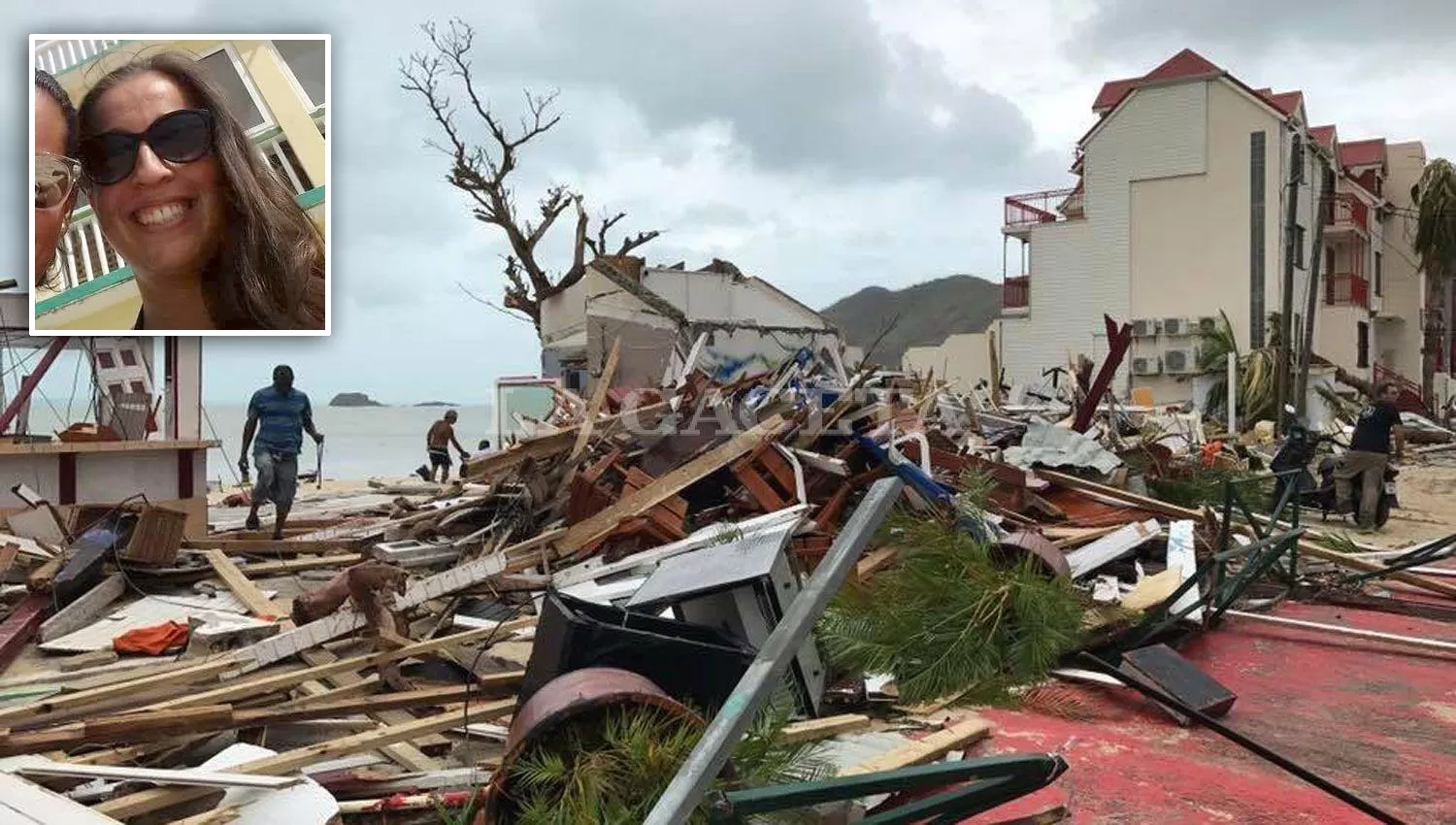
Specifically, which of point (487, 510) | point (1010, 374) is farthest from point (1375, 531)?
point (1010, 374)

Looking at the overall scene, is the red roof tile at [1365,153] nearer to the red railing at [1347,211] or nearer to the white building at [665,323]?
the red railing at [1347,211]

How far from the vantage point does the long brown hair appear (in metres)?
6.23

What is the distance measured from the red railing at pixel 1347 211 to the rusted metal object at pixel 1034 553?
3266cm

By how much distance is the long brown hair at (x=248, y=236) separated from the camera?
6230 millimetres

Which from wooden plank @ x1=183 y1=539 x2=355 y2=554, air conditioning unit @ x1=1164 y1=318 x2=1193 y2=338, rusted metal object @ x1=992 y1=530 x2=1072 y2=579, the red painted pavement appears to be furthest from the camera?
air conditioning unit @ x1=1164 y1=318 x2=1193 y2=338

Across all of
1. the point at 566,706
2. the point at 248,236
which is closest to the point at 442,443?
the point at 248,236

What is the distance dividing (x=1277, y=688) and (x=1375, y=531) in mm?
6885

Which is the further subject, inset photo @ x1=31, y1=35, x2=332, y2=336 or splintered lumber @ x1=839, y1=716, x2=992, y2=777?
inset photo @ x1=31, y1=35, x2=332, y2=336

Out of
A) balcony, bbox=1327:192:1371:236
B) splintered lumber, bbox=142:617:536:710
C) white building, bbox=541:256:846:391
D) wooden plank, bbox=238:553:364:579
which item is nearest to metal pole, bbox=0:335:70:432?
wooden plank, bbox=238:553:364:579

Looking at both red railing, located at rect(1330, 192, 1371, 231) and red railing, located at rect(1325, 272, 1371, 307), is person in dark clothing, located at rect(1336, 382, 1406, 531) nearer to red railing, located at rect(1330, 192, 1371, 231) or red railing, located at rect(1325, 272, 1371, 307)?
red railing, located at rect(1330, 192, 1371, 231)

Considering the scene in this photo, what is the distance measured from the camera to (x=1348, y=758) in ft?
14.1

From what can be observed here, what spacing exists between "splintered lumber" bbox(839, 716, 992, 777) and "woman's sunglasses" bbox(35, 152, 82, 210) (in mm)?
5707

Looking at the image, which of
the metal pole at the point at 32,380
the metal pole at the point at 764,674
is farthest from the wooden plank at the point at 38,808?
the metal pole at the point at 32,380

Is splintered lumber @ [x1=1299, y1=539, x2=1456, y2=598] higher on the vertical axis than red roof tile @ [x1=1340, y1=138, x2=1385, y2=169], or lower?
lower
